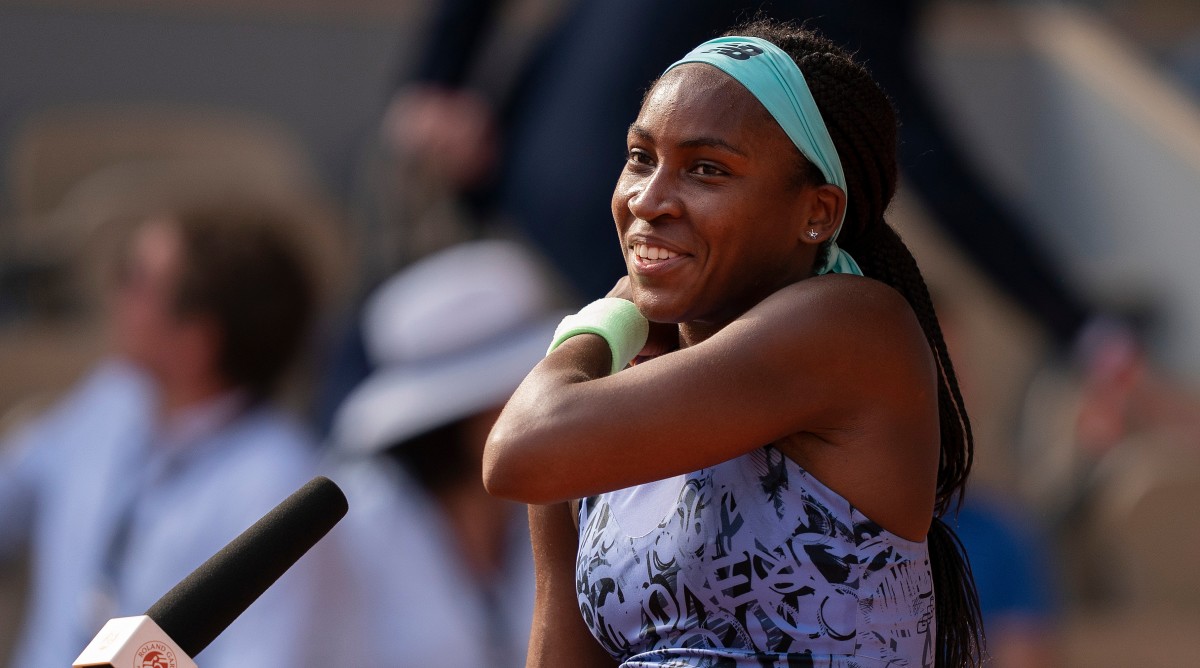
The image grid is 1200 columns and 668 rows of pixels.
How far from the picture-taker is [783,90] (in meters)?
1.24

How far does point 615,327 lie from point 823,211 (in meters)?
0.19

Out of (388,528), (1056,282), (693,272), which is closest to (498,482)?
(693,272)

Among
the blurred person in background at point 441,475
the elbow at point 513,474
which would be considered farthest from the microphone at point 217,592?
the blurred person in background at point 441,475

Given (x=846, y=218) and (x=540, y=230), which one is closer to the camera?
(x=846, y=218)

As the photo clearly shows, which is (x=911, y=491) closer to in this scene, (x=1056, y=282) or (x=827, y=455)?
(x=827, y=455)

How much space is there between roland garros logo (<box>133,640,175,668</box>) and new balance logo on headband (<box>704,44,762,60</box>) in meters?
0.61

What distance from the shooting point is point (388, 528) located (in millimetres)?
3658

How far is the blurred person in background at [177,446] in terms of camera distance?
327cm

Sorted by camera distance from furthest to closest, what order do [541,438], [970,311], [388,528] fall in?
[970,311], [388,528], [541,438]

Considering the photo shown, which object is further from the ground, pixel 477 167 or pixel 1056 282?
pixel 477 167

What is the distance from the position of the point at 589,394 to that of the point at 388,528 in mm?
2506

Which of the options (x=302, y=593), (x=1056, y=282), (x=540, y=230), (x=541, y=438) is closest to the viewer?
(x=541, y=438)

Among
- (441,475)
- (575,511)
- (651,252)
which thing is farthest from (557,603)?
(441,475)

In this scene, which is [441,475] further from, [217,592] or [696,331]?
[217,592]
